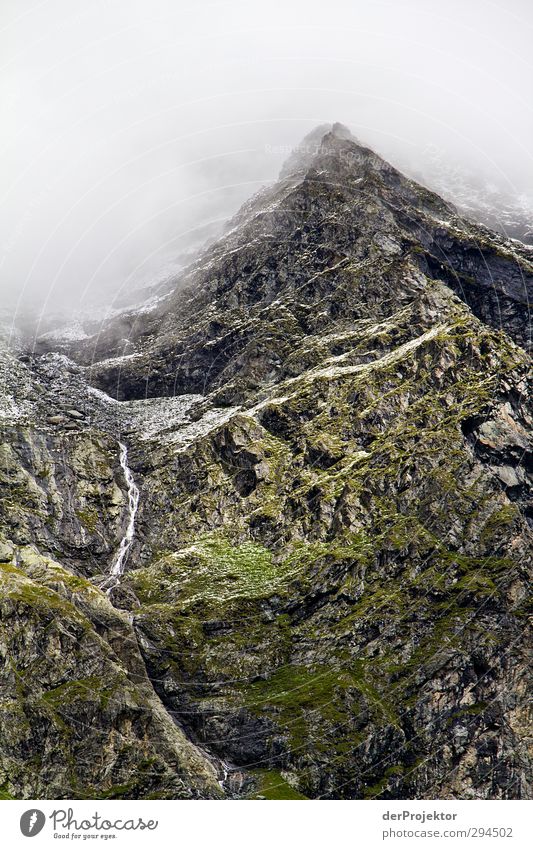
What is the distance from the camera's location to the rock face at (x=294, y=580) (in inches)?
3819

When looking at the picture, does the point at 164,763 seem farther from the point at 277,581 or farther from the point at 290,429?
the point at 290,429

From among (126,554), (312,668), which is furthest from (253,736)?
(126,554)

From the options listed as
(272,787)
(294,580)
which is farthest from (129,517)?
(272,787)

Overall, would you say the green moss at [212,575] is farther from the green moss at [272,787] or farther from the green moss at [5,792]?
the green moss at [5,792]

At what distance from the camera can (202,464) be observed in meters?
152

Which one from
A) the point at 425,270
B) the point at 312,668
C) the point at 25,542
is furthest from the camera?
the point at 425,270

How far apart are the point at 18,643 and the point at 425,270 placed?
137 metres

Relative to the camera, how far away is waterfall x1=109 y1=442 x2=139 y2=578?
136m
